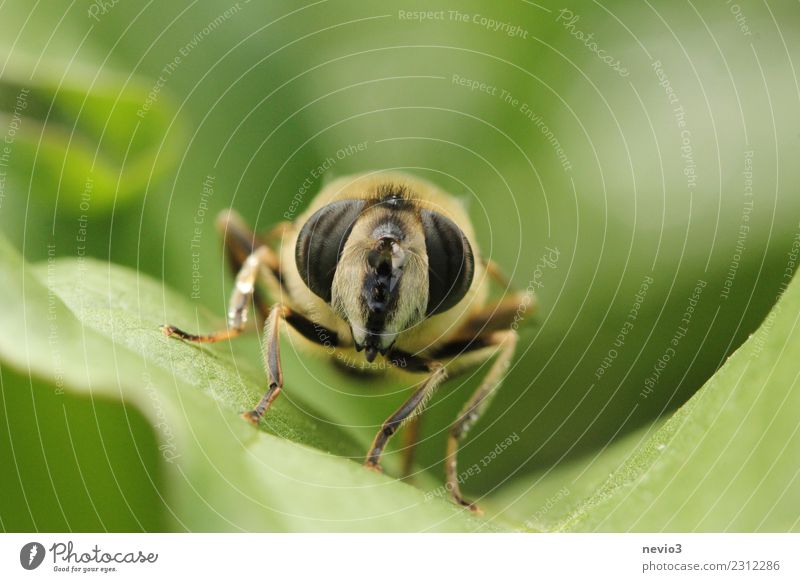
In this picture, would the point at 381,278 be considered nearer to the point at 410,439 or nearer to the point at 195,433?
the point at 195,433

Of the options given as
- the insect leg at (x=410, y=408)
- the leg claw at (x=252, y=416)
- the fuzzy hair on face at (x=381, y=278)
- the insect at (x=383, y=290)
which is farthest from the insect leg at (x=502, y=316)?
the leg claw at (x=252, y=416)

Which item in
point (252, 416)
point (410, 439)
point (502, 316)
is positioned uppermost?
point (502, 316)

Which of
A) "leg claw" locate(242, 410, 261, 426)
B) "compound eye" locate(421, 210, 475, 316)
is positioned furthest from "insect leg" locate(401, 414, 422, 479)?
"leg claw" locate(242, 410, 261, 426)

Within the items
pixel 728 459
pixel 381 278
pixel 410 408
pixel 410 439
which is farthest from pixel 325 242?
pixel 728 459

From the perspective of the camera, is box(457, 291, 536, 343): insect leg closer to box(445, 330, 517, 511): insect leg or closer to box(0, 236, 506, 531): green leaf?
box(445, 330, 517, 511): insect leg

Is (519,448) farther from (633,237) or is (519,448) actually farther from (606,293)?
(633,237)

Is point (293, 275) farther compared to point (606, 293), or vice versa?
point (606, 293)
